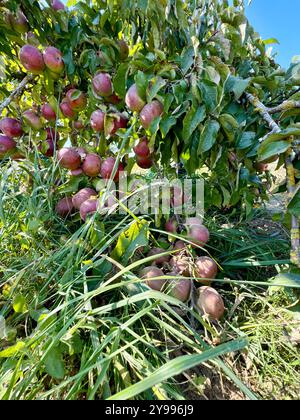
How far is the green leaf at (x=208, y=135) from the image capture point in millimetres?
705

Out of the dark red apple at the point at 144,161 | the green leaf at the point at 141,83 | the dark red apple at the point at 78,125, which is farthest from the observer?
the dark red apple at the point at 78,125

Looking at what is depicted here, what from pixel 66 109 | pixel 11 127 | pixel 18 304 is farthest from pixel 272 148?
pixel 11 127

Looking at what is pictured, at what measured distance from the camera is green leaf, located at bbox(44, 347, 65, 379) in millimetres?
472

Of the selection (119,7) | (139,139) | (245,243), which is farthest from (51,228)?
(119,7)

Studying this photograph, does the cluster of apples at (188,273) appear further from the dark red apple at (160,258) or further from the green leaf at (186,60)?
the green leaf at (186,60)

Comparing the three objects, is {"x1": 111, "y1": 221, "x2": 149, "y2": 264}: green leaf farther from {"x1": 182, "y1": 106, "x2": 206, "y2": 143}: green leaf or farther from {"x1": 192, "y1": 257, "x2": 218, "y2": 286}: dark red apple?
{"x1": 182, "y1": 106, "x2": 206, "y2": 143}: green leaf

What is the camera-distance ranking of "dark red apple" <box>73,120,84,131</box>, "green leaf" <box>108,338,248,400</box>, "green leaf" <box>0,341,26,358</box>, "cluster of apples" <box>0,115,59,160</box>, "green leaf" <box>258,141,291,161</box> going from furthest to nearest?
"dark red apple" <box>73,120,84,131</box> → "cluster of apples" <box>0,115,59,160</box> → "green leaf" <box>258,141,291,161</box> → "green leaf" <box>0,341,26,358</box> → "green leaf" <box>108,338,248,400</box>

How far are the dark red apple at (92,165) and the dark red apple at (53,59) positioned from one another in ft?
0.99

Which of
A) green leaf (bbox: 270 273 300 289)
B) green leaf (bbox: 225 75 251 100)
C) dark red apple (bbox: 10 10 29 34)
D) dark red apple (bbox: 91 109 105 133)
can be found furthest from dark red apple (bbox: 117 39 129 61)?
green leaf (bbox: 270 273 300 289)

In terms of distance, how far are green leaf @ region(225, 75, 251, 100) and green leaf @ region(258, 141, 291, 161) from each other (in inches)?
7.2

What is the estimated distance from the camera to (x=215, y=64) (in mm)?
765

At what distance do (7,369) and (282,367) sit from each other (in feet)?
1.75

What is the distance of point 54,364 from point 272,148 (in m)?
0.56

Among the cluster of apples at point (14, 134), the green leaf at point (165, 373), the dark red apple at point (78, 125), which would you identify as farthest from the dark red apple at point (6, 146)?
the green leaf at point (165, 373)
